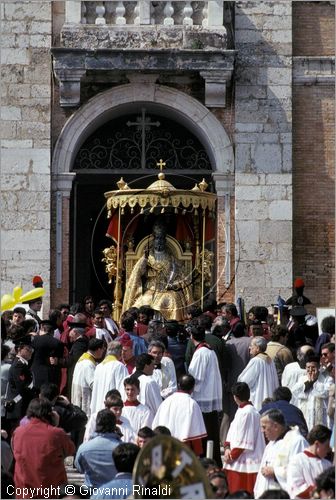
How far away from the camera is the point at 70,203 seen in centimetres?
2611

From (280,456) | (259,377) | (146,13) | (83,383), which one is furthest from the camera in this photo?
(146,13)

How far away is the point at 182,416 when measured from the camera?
16.9m

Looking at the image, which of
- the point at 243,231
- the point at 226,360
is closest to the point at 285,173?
the point at 243,231

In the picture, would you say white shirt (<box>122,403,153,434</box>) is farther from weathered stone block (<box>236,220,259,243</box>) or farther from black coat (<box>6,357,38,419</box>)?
weathered stone block (<box>236,220,259,243</box>)

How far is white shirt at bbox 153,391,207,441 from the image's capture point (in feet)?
55.4

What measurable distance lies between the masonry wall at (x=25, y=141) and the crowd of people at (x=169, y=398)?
9.14 ft

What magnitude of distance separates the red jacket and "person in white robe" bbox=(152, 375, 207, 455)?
1.97 m

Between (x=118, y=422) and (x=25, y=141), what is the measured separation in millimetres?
10512

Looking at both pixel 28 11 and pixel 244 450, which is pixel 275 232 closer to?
pixel 28 11

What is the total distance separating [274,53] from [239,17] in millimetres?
778

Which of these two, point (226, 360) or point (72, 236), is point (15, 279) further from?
point (226, 360)

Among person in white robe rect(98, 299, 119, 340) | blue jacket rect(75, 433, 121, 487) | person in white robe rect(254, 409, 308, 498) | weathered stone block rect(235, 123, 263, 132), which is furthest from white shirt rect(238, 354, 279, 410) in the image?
weathered stone block rect(235, 123, 263, 132)

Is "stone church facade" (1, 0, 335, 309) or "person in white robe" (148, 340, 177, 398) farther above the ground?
"stone church facade" (1, 0, 335, 309)

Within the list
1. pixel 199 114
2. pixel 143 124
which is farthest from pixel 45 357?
pixel 143 124
